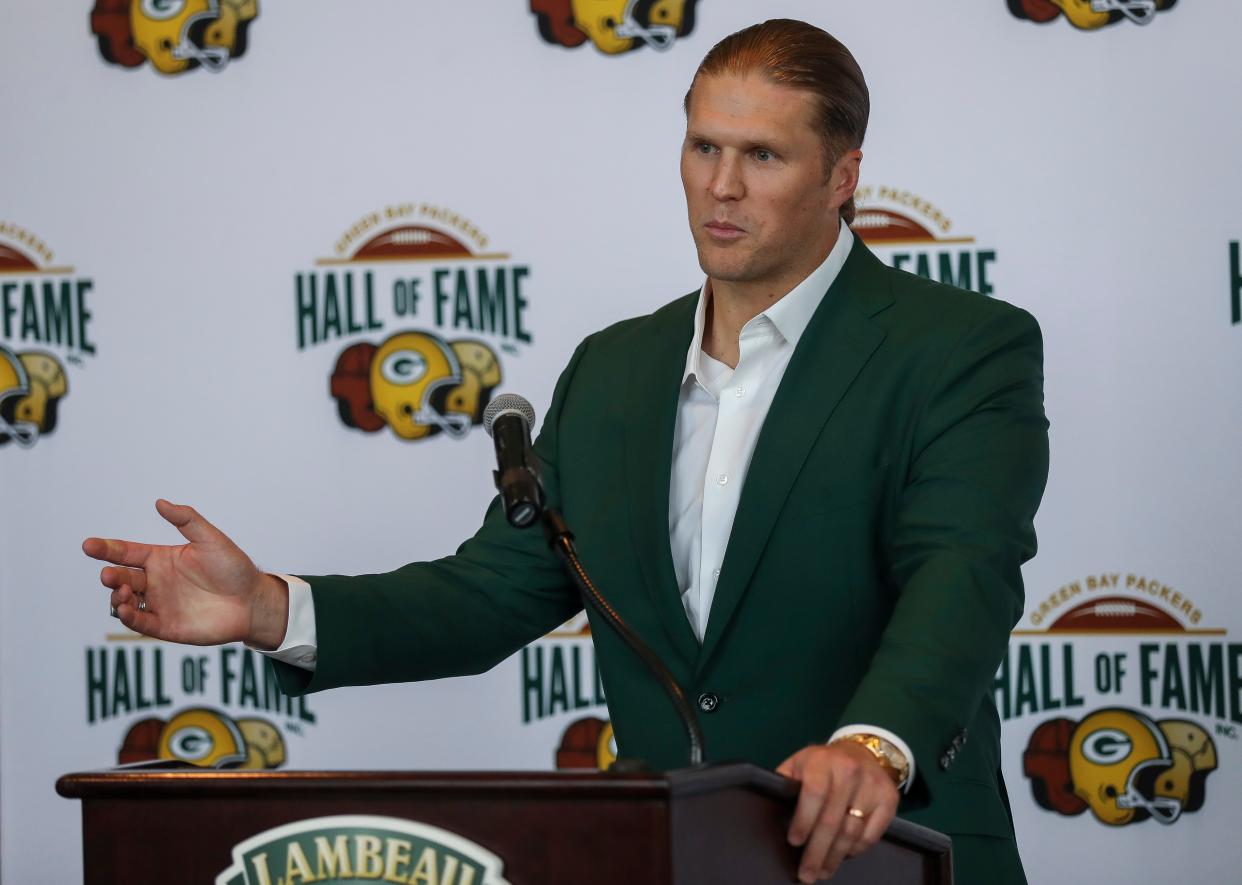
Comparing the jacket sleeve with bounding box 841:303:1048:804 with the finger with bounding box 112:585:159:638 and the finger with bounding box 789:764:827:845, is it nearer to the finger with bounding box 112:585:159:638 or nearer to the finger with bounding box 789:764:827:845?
the finger with bounding box 789:764:827:845

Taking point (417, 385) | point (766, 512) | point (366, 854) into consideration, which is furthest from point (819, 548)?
point (417, 385)

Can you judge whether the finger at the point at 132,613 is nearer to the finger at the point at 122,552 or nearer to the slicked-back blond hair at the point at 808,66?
the finger at the point at 122,552

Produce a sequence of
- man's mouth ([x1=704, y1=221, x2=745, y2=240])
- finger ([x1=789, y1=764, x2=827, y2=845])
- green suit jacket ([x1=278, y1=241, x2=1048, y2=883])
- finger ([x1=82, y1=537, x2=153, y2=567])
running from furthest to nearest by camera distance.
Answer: man's mouth ([x1=704, y1=221, x2=745, y2=240]), green suit jacket ([x1=278, y1=241, x2=1048, y2=883]), finger ([x1=82, y1=537, x2=153, y2=567]), finger ([x1=789, y1=764, x2=827, y2=845])

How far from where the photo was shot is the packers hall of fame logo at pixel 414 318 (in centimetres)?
320

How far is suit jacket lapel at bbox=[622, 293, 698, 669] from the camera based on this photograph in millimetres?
1976

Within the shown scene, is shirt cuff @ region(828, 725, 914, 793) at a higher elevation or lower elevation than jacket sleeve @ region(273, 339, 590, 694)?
lower

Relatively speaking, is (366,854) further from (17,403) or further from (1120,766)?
(17,403)

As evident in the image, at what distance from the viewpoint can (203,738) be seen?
3.35 meters

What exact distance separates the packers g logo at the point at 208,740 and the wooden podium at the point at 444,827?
1997mm

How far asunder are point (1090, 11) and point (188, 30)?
1.82m

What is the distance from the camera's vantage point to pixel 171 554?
178 cm

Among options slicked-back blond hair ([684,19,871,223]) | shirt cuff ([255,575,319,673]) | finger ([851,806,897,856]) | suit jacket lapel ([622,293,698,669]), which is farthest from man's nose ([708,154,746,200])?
finger ([851,806,897,856])

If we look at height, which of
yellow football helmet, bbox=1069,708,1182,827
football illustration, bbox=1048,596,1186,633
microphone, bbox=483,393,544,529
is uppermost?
microphone, bbox=483,393,544,529

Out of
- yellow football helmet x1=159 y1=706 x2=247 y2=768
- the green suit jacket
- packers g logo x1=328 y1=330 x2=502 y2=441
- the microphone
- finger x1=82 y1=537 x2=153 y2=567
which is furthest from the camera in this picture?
yellow football helmet x1=159 y1=706 x2=247 y2=768
